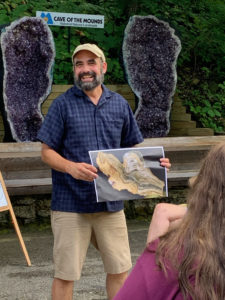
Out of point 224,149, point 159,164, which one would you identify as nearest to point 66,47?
point 159,164

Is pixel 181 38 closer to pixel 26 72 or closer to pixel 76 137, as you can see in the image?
pixel 26 72

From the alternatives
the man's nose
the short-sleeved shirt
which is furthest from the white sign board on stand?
the short-sleeved shirt

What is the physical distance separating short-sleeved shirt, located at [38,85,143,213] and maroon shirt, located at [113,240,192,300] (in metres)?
2.09

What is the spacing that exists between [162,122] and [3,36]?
2283 mm

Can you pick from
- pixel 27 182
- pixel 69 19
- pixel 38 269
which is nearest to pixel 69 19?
pixel 69 19

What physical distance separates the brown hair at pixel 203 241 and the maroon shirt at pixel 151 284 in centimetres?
3

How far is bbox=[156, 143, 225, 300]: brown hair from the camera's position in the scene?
1658mm

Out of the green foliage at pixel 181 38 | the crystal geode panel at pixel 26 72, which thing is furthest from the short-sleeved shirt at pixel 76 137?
the green foliage at pixel 181 38

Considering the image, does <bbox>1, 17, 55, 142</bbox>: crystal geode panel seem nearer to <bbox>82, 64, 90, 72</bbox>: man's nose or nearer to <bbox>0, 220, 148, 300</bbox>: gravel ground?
<bbox>0, 220, 148, 300</bbox>: gravel ground

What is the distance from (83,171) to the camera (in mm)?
3602

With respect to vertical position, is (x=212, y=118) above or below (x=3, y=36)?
below

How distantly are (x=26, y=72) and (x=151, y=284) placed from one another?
19.6 feet

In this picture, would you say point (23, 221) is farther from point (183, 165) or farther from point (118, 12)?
point (118, 12)

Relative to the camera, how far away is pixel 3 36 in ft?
24.0
